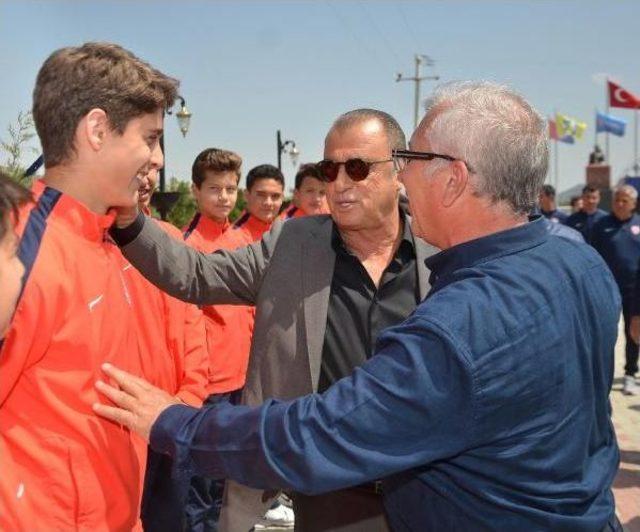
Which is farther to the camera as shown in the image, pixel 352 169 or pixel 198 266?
pixel 352 169

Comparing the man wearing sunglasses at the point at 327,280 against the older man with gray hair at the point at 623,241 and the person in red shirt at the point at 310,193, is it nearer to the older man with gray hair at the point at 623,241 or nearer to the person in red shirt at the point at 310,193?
the person in red shirt at the point at 310,193

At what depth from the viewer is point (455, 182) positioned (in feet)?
6.14

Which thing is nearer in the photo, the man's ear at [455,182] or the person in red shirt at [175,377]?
the man's ear at [455,182]

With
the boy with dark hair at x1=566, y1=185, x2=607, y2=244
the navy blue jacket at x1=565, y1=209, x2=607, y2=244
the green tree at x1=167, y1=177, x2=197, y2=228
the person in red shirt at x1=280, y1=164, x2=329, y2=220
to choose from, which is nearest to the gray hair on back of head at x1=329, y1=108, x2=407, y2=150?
the person in red shirt at x1=280, y1=164, x2=329, y2=220

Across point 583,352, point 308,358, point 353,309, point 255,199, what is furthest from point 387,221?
point 255,199

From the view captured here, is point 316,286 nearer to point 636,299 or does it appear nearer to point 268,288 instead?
point 268,288

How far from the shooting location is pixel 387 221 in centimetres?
304

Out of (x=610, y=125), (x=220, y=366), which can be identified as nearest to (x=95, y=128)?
(x=220, y=366)

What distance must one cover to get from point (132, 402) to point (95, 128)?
700 millimetres

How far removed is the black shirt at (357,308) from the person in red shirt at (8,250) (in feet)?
4.65

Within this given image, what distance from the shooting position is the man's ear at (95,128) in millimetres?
1886

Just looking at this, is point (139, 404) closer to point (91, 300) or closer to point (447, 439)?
point (91, 300)

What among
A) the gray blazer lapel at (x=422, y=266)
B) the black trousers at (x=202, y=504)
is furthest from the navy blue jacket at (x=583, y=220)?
the gray blazer lapel at (x=422, y=266)

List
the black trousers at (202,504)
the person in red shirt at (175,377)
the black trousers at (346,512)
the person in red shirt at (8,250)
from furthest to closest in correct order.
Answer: the black trousers at (202,504) → the person in red shirt at (175,377) → the black trousers at (346,512) → the person in red shirt at (8,250)
